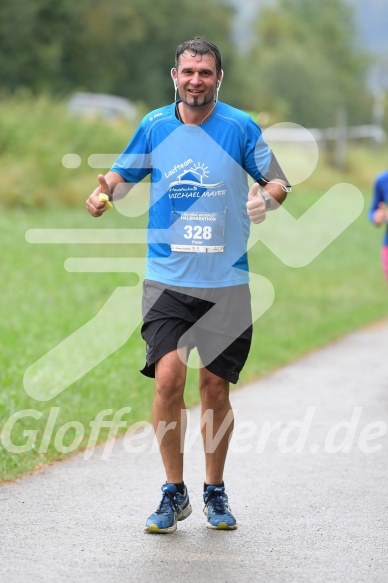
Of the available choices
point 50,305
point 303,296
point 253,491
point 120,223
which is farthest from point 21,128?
point 253,491

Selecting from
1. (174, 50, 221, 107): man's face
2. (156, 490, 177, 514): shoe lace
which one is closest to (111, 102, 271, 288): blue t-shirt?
(174, 50, 221, 107): man's face

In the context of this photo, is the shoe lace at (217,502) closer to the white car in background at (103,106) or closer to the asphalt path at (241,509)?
the asphalt path at (241,509)

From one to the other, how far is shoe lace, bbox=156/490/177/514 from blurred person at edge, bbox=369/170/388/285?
5879 millimetres

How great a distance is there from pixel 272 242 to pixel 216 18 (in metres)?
39.5

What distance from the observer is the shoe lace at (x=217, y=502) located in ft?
19.5

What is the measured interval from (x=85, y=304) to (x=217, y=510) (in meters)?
9.22

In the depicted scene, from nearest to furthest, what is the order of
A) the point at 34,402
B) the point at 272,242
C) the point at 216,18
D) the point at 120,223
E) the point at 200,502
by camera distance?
the point at 200,502, the point at 34,402, the point at 120,223, the point at 272,242, the point at 216,18

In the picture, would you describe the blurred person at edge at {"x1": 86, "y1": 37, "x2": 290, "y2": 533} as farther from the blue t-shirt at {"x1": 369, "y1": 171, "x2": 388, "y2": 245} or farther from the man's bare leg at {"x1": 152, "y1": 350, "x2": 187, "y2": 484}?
the blue t-shirt at {"x1": 369, "y1": 171, "x2": 388, "y2": 245}

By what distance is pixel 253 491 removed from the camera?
267 inches

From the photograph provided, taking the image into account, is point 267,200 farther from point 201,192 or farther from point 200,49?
point 200,49

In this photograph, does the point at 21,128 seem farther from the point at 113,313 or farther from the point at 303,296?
the point at 113,313

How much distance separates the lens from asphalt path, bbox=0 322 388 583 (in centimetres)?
522

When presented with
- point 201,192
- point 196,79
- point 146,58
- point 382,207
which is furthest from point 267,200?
point 146,58

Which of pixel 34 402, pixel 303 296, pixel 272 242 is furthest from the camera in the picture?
pixel 272 242
